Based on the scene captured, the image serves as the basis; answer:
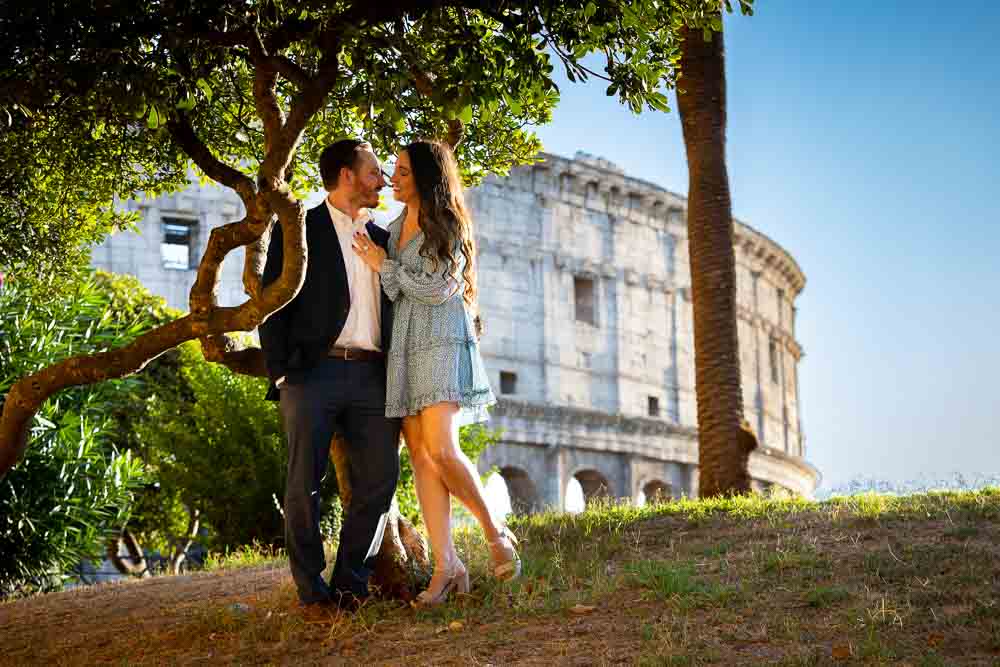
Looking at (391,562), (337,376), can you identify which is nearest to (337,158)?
(337,376)

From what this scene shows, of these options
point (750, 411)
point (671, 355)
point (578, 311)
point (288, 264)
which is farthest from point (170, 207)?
point (288, 264)

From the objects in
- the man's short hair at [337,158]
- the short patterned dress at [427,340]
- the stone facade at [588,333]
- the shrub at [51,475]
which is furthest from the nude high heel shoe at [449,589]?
the stone facade at [588,333]

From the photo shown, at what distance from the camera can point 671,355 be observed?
4097 centimetres

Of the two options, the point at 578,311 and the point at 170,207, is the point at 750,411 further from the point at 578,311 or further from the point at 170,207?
the point at 170,207

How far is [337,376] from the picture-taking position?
5.62 meters

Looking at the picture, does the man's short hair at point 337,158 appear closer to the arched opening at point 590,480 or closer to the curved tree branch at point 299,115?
the curved tree branch at point 299,115

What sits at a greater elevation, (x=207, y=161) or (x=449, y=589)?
(x=207, y=161)

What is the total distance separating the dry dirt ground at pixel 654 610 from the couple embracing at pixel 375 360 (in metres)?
0.37

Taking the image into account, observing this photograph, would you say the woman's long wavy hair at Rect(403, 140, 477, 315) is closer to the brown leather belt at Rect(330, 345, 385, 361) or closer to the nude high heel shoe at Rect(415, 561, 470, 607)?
the brown leather belt at Rect(330, 345, 385, 361)

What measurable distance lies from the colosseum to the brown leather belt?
25.8 meters

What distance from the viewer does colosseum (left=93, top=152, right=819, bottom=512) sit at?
1255 inches

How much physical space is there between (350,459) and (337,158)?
4.59 ft

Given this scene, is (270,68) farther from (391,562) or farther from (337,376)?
(391,562)

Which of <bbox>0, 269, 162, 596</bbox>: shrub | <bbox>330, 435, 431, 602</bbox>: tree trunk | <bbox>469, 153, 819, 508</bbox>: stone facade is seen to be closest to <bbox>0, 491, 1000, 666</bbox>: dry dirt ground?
<bbox>330, 435, 431, 602</bbox>: tree trunk
